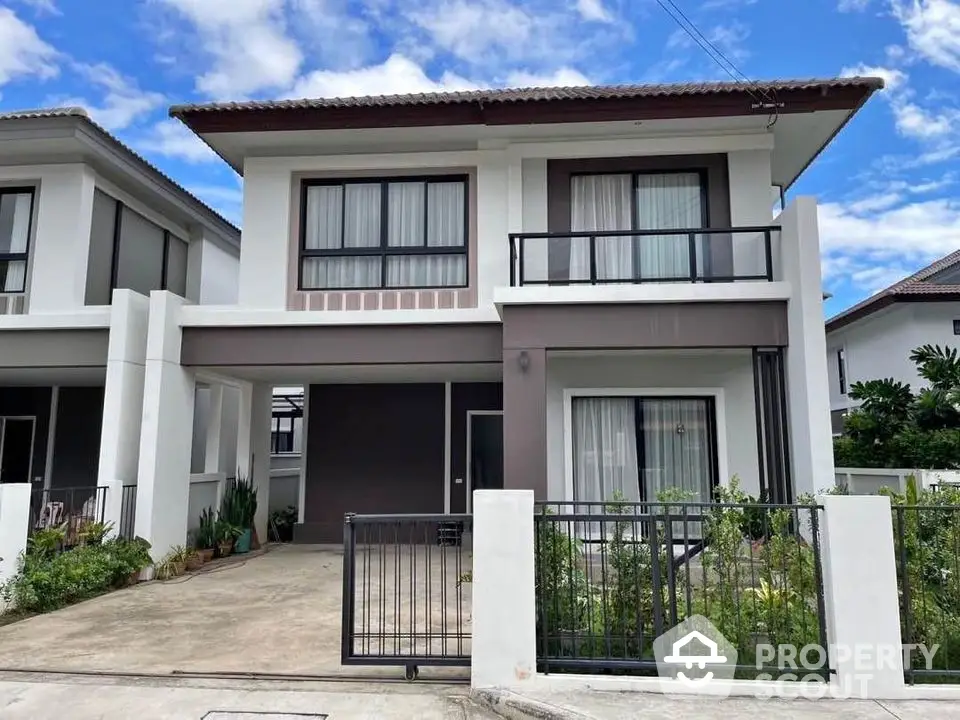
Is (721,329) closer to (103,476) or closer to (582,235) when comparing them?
(582,235)

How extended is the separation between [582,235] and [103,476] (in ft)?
23.2

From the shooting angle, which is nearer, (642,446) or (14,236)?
(642,446)

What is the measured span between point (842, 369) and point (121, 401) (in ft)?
68.0

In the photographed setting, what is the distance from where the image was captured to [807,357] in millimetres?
8102

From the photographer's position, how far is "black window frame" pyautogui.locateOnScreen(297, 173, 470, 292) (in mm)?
9812

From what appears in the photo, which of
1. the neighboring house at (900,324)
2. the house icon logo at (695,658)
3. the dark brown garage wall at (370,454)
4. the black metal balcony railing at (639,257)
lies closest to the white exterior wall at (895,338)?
the neighboring house at (900,324)

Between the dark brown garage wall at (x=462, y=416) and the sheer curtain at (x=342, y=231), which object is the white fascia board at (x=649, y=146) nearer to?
the sheer curtain at (x=342, y=231)

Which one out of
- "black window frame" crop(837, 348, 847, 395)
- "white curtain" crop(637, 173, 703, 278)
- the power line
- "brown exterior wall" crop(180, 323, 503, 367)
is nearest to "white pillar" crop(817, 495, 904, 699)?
"brown exterior wall" crop(180, 323, 503, 367)

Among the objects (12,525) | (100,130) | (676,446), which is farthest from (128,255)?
(676,446)

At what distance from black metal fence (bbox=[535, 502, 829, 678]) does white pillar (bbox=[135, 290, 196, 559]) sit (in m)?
6.39

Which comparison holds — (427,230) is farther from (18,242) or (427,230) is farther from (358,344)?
(18,242)

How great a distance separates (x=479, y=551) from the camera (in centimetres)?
497

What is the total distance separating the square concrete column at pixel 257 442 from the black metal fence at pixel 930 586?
10176 millimetres

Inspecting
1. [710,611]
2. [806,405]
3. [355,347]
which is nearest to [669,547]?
[710,611]
